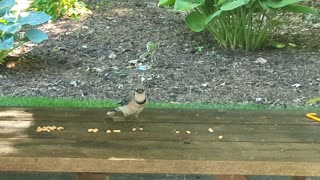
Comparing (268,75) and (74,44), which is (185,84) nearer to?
(268,75)

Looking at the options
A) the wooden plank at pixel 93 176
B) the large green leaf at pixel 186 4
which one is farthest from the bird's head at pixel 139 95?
the large green leaf at pixel 186 4

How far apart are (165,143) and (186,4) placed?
3.74 meters

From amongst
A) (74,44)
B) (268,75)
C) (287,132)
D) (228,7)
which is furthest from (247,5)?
(287,132)

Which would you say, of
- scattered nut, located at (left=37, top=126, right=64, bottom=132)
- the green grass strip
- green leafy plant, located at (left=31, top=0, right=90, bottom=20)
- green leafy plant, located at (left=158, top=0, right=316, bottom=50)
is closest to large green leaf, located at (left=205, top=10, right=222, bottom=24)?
green leafy plant, located at (left=158, top=0, right=316, bottom=50)

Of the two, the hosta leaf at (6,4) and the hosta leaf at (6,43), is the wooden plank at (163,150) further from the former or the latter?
the hosta leaf at (6,43)

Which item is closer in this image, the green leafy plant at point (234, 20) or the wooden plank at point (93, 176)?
the wooden plank at point (93, 176)

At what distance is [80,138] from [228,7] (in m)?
3.42

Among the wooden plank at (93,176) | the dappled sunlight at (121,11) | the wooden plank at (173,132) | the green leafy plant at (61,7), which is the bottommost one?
the dappled sunlight at (121,11)

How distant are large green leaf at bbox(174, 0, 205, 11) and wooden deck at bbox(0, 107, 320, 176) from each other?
3092mm

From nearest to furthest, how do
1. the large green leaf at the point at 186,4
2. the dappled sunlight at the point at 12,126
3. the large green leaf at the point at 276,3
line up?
the dappled sunlight at the point at 12,126
the large green leaf at the point at 276,3
the large green leaf at the point at 186,4

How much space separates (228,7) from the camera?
18.4 ft

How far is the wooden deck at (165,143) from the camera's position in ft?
7.41

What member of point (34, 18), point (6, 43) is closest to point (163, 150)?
point (34, 18)

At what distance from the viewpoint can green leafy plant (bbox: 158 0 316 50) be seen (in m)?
5.99
